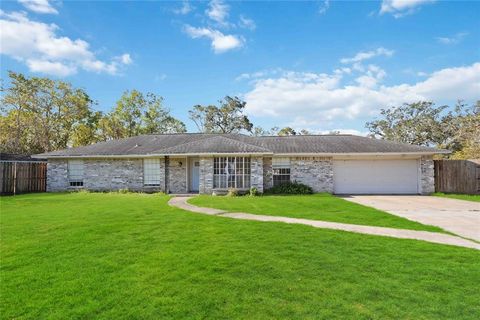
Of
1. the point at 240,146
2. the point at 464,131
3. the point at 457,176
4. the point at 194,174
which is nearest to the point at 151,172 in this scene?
the point at 194,174

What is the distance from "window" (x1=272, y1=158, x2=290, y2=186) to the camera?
1845 centimetres

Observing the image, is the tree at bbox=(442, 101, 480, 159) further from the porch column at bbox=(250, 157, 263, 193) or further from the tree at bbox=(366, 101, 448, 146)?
the porch column at bbox=(250, 157, 263, 193)

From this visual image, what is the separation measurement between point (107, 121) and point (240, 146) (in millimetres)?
24590

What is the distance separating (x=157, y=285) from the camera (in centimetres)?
420

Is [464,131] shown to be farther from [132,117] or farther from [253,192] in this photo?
[132,117]

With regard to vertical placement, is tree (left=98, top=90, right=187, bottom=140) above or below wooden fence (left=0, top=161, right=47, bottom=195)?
above

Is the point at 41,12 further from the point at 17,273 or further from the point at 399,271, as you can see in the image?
the point at 399,271

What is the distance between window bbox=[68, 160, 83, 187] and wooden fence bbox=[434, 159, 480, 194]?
2304 cm

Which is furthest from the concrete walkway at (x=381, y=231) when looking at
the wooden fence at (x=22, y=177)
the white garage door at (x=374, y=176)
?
the wooden fence at (x=22, y=177)

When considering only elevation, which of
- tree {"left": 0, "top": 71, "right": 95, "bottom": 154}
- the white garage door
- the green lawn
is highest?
tree {"left": 0, "top": 71, "right": 95, "bottom": 154}

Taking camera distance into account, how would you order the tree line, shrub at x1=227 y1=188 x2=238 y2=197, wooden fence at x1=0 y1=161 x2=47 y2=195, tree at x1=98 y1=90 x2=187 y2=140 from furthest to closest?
tree at x1=98 y1=90 x2=187 y2=140 → the tree line → wooden fence at x1=0 y1=161 x2=47 y2=195 → shrub at x1=227 y1=188 x2=238 y2=197

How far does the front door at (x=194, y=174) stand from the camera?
19.2 metres

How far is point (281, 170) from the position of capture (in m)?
18.5

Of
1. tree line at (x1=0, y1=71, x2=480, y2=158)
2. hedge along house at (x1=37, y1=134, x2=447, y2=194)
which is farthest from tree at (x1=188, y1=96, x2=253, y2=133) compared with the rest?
hedge along house at (x1=37, y1=134, x2=447, y2=194)
